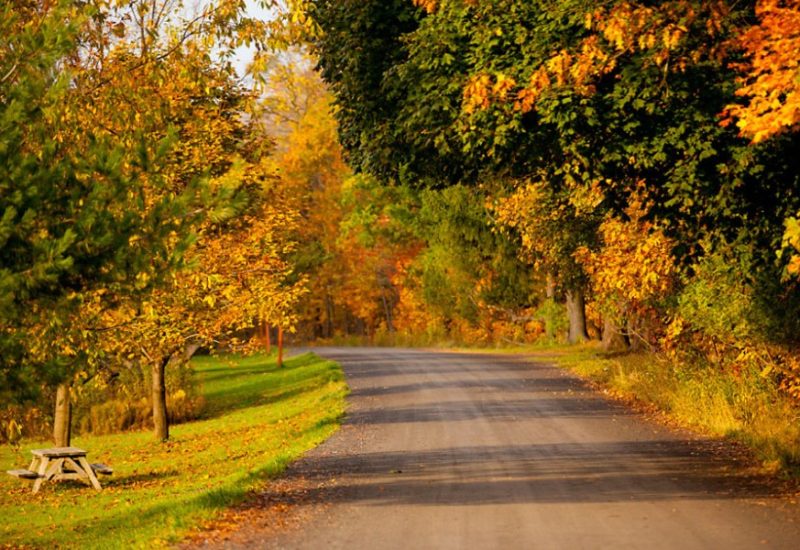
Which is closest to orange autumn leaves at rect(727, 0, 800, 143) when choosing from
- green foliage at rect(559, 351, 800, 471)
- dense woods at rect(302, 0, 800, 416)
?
dense woods at rect(302, 0, 800, 416)

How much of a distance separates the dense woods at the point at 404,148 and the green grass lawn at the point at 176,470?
1831 mm

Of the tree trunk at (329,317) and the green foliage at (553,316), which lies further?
the tree trunk at (329,317)

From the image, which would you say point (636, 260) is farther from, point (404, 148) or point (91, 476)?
point (91, 476)

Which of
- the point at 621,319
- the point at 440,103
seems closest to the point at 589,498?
the point at 440,103

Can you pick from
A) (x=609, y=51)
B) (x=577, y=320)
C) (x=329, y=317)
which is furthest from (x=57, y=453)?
(x=329, y=317)

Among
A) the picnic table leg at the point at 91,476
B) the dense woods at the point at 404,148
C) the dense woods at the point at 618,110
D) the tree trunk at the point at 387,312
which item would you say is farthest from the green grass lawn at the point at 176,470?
the tree trunk at the point at 387,312

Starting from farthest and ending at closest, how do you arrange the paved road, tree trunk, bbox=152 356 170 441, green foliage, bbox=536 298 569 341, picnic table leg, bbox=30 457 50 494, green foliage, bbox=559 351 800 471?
1. green foliage, bbox=536 298 569 341
2. tree trunk, bbox=152 356 170 441
3. picnic table leg, bbox=30 457 50 494
4. green foliage, bbox=559 351 800 471
5. the paved road

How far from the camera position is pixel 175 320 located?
25.3 metres

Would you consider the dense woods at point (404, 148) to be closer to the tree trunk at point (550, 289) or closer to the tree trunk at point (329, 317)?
the tree trunk at point (550, 289)

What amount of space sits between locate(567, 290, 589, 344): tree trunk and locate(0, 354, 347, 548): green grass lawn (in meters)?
10.5

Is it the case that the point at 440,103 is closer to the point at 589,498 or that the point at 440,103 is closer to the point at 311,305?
the point at 589,498

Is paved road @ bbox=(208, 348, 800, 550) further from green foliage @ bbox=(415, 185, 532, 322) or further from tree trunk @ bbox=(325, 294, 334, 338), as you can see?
tree trunk @ bbox=(325, 294, 334, 338)

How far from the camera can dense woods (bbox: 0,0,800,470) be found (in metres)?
9.80

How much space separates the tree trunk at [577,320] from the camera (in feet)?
146
